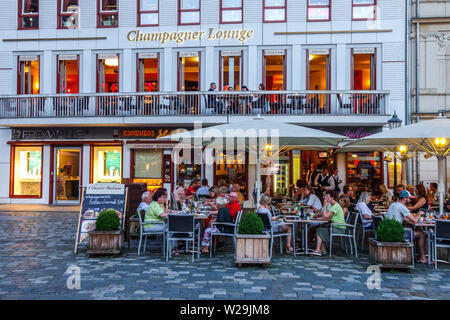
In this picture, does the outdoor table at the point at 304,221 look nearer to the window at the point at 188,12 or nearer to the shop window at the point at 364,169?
the shop window at the point at 364,169

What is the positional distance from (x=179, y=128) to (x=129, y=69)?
353cm

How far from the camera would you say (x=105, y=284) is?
6090 mm

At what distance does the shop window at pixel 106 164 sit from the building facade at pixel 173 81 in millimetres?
48

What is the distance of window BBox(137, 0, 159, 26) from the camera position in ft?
58.2

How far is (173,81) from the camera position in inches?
687

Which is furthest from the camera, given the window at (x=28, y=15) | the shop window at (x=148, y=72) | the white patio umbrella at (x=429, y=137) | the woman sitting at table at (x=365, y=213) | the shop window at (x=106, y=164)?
the window at (x=28, y=15)

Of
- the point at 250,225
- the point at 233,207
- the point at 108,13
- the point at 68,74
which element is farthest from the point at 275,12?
the point at 250,225

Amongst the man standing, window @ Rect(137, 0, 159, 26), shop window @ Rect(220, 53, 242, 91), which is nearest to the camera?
the man standing

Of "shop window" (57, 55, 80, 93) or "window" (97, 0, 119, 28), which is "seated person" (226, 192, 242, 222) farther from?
"window" (97, 0, 119, 28)

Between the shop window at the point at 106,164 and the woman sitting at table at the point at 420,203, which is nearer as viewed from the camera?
the woman sitting at table at the point at 420,203

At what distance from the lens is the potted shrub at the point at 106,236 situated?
7.89m

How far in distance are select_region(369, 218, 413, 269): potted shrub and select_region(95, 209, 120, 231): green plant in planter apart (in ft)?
16.3

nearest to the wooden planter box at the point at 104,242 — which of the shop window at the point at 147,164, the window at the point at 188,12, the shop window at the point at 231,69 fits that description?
the shop window at the point at 147,164

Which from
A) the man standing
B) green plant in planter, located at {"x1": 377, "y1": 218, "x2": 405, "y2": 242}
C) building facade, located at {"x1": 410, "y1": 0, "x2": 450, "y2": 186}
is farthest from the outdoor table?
building facade, located at {"x1": 410, "y1": 0, "x2": 450, "y2": 186}
